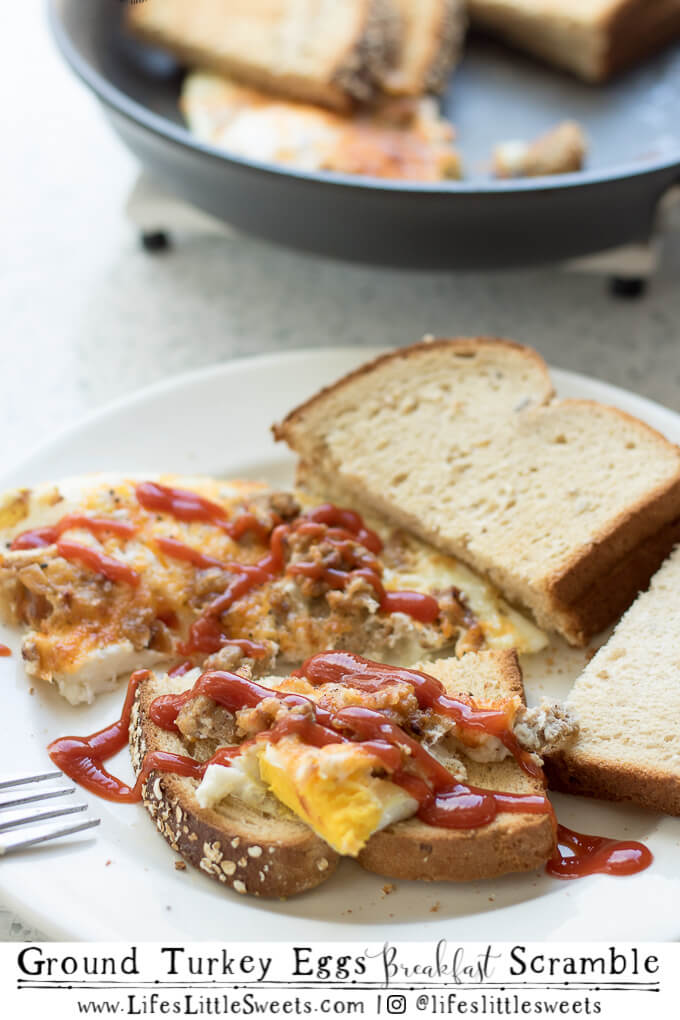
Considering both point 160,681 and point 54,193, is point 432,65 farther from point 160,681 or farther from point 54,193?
point 160,681

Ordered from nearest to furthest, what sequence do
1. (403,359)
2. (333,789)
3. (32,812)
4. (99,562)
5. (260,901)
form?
(333,789), (260,901), (32,812), (99,562), (403,359)

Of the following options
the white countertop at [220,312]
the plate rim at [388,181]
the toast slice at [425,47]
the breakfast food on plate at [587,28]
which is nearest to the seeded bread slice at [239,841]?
the white countertop at [220,312]

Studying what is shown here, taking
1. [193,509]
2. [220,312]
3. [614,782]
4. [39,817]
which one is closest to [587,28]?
[220,312]

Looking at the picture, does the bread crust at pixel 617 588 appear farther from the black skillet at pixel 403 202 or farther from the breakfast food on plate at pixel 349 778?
the black skillet at pixel 403 202

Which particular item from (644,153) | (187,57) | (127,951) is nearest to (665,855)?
(127,951)

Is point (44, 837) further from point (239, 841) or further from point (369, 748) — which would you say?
point (369, 748)
